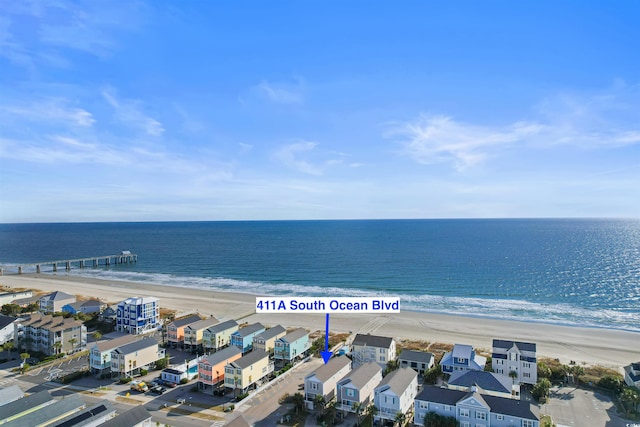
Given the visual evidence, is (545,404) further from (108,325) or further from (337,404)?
(108,325)

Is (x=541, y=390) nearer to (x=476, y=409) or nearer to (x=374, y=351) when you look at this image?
(x=476, y=409)

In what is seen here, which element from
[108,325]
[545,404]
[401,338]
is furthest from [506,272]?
[108,325]

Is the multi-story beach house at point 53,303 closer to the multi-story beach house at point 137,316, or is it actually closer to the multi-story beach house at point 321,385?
the multi-story beach house at point 137,316

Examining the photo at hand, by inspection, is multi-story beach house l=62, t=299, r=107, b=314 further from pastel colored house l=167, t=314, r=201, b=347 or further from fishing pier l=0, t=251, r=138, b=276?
fishing pier l=0, t=251, r=138, b=276

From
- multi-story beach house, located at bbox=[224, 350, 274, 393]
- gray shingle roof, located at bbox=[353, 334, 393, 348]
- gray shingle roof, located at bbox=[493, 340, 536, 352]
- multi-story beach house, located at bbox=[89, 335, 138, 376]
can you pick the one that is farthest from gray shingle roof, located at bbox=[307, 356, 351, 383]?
multi-story beach house, located at bbox=[89, 335, 138, 376]

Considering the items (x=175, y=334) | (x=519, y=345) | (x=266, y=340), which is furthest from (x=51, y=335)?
(x=519, y=345)

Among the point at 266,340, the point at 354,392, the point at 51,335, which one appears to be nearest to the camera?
the point at 354,392

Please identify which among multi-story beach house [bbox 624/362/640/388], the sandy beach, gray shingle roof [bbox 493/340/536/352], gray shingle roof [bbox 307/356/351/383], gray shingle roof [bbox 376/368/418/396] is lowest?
the sandy beach
